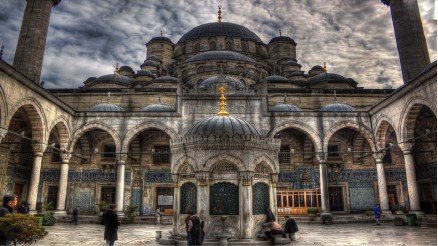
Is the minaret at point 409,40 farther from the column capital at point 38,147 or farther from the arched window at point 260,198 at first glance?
the column capital at point 38,147

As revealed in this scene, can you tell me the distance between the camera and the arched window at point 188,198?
7.20m

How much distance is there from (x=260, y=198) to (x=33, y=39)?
51.4 feet

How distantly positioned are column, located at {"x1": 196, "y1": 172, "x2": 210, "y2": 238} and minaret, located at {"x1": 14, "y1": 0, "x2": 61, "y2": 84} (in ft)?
43.7

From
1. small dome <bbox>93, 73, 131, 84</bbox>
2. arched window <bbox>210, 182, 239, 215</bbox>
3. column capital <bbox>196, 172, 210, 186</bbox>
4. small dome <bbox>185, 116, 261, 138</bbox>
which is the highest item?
small dome <bbox>93, 73, 131, 84</bbox>

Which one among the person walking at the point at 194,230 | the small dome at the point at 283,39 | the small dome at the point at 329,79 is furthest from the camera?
the small dome at the point at 283,39

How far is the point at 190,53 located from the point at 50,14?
12.4 m

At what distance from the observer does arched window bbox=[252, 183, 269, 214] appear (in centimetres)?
719

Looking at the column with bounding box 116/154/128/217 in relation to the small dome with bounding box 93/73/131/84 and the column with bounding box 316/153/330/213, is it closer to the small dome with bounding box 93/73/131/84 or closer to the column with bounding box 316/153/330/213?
the small dome with bounding box 93/73/131/84

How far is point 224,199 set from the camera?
23.1 feet

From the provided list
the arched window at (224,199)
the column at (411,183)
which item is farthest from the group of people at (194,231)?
the column at (411,183)

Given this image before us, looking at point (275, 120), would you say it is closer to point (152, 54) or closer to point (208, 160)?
point (208, 160)

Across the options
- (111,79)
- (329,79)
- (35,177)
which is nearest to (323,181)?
(329,79)

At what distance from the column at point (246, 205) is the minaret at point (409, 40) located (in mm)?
13333

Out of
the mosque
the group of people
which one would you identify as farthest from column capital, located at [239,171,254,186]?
the mosque
